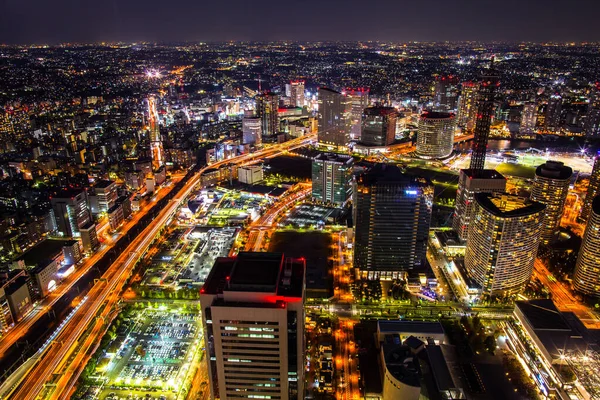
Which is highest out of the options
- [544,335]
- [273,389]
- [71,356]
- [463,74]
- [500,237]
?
[463,74]

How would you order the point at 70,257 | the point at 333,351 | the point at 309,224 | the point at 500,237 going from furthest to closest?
1. the point at 309,224
2. the point at 70,257
3. the point at 500,237
4. the point at 333,351

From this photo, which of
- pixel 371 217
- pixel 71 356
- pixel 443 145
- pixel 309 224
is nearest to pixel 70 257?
pixel 71 356

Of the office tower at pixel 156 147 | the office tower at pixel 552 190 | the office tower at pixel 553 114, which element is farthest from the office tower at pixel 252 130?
the office tower at pixel 553 114

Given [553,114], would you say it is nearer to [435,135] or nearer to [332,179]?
[435,135]

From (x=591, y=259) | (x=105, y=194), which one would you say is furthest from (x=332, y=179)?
(x=591, y=259)

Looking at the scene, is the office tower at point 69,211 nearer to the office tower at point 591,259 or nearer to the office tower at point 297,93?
the office tower at point 591,259

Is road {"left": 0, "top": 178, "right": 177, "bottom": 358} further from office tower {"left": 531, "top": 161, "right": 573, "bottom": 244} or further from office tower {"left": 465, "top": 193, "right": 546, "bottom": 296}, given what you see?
office tower {"left": 531, "top": 161, "right": 573, "bottom": 244}

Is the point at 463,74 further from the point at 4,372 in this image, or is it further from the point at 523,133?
the point at 4,372
